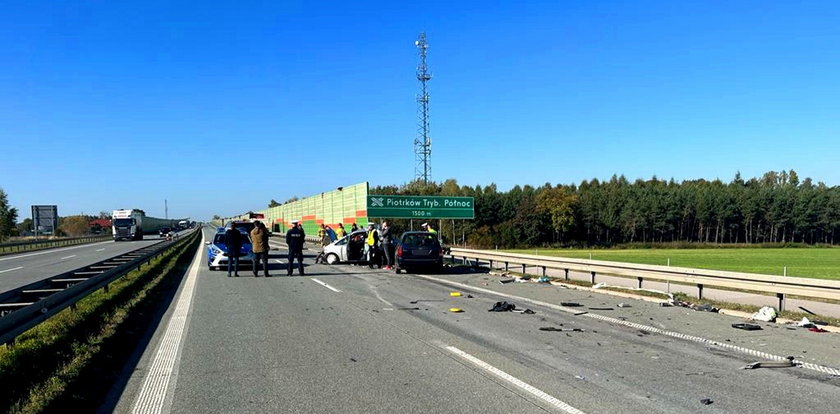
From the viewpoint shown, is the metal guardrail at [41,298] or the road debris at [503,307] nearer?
the metal guardrail at [41,298]

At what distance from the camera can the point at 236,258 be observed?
61.4ft

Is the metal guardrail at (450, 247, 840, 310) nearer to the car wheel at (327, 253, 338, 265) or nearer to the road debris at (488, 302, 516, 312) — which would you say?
the road debris at (488, 302, 516, 312)

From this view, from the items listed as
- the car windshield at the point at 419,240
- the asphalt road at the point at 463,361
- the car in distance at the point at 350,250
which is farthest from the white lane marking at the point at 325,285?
the car in distance at the point at 350,250

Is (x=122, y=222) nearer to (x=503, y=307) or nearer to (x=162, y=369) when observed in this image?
(x=503, y=307)

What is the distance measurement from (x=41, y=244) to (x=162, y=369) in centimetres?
4876

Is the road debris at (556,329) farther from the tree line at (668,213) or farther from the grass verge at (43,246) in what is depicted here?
the tree line at (668,213)

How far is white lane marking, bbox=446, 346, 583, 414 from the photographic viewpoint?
5052 mm

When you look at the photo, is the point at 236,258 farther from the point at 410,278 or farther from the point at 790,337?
the point at 790,337

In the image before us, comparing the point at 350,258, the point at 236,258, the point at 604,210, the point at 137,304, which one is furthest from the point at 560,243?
the point at 137,304

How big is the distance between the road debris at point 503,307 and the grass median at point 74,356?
643cm

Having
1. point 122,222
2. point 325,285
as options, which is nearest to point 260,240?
point 325,285

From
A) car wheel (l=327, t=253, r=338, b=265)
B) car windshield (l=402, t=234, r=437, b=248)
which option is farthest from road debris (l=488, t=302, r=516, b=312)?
car wheel (l=327, t=253, r=338, b=265)

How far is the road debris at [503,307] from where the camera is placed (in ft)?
36.7

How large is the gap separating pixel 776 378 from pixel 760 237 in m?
125
